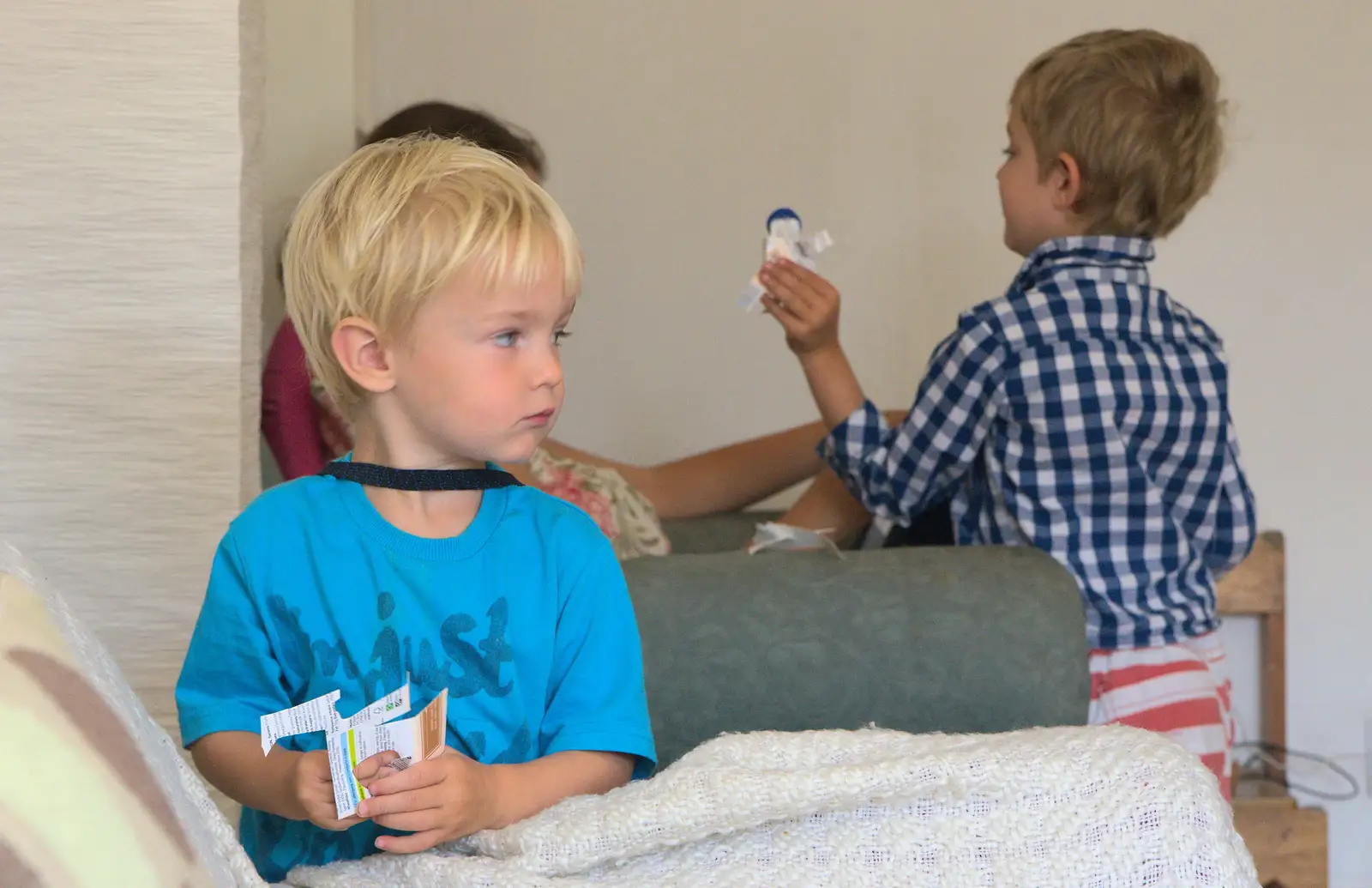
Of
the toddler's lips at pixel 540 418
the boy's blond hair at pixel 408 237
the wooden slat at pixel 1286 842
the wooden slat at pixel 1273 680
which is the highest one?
the boy's blond hair at pixel 408 237

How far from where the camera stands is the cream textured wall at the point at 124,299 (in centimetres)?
139

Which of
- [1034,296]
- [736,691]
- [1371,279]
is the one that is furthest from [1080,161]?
[1371,279]

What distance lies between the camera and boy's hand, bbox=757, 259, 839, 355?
184 cm

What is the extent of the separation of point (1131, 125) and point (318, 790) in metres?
1.37

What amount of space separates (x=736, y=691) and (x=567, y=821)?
1.81 ft

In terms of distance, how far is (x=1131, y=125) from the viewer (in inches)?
69.2

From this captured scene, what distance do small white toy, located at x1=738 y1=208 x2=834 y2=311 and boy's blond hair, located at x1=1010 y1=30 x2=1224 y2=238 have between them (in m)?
0.34

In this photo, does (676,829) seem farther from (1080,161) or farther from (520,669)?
(1080,161)

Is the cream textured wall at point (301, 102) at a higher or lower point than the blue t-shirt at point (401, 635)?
higher

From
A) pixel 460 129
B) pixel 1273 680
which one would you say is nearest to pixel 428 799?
pixel 460 129

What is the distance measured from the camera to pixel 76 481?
1.41 m

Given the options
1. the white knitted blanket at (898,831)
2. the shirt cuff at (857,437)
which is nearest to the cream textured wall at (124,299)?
the white knitted blanket at (898,831)

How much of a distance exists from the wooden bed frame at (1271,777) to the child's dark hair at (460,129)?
1397 mm

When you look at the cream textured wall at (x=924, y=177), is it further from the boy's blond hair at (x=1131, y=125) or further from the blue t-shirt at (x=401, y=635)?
the blue t-shirt at (x=401, y=635)
